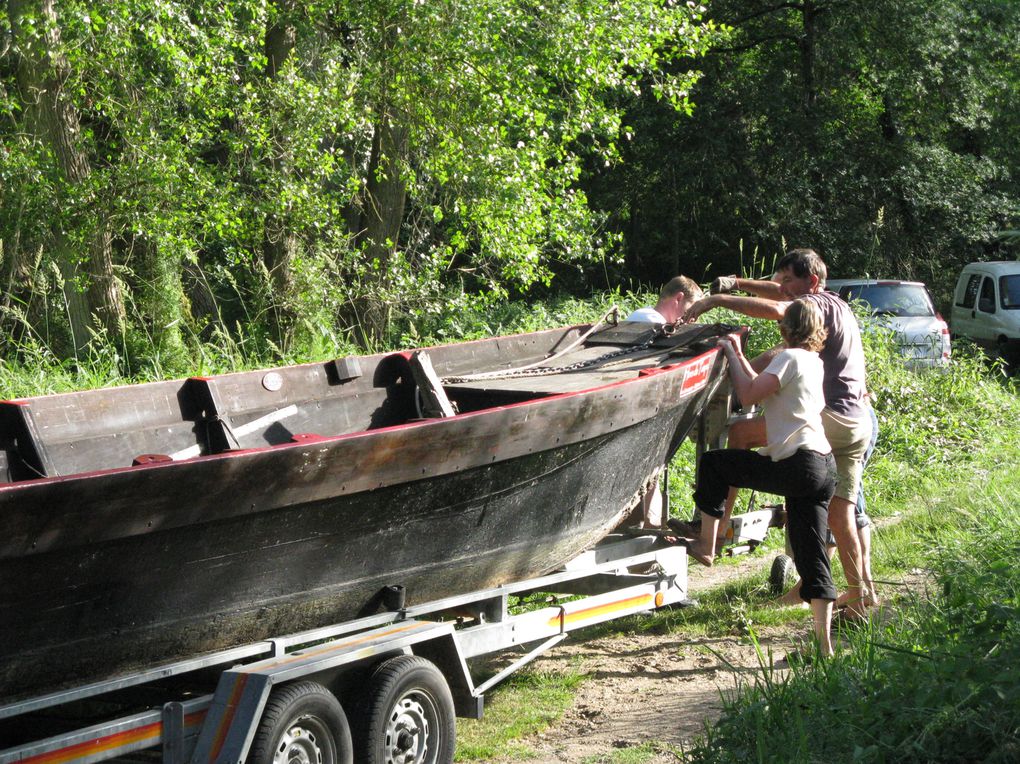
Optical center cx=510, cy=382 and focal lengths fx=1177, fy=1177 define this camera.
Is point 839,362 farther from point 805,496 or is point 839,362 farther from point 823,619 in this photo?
point 823,619

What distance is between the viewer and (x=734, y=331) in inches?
294

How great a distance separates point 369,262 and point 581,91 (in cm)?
322

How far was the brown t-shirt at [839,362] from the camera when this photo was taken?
6629 millimetres

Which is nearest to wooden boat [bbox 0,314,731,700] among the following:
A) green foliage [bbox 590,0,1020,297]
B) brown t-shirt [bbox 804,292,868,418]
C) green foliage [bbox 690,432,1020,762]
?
brown t-shirt [bbox 804,292,868,418]

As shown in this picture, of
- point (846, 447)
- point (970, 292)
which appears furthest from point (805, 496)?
point (970, 292)

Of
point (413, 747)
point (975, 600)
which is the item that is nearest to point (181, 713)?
point (413, 747)

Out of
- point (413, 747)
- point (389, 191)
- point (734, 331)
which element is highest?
point (389, 191)

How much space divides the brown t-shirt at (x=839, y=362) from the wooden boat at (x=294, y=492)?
0.69 meters

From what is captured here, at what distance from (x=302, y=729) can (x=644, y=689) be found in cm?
229

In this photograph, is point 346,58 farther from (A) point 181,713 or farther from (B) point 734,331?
(A) point 181,713

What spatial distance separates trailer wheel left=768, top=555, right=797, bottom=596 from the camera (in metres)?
7.56

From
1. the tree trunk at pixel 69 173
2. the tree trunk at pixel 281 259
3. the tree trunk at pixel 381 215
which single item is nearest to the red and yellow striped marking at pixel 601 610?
the tree trunk at pixel 69 173

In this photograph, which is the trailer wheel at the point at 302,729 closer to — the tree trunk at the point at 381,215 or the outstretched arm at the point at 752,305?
the outstretched arm at the point at 752,305

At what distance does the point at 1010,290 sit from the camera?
19.0 meters
